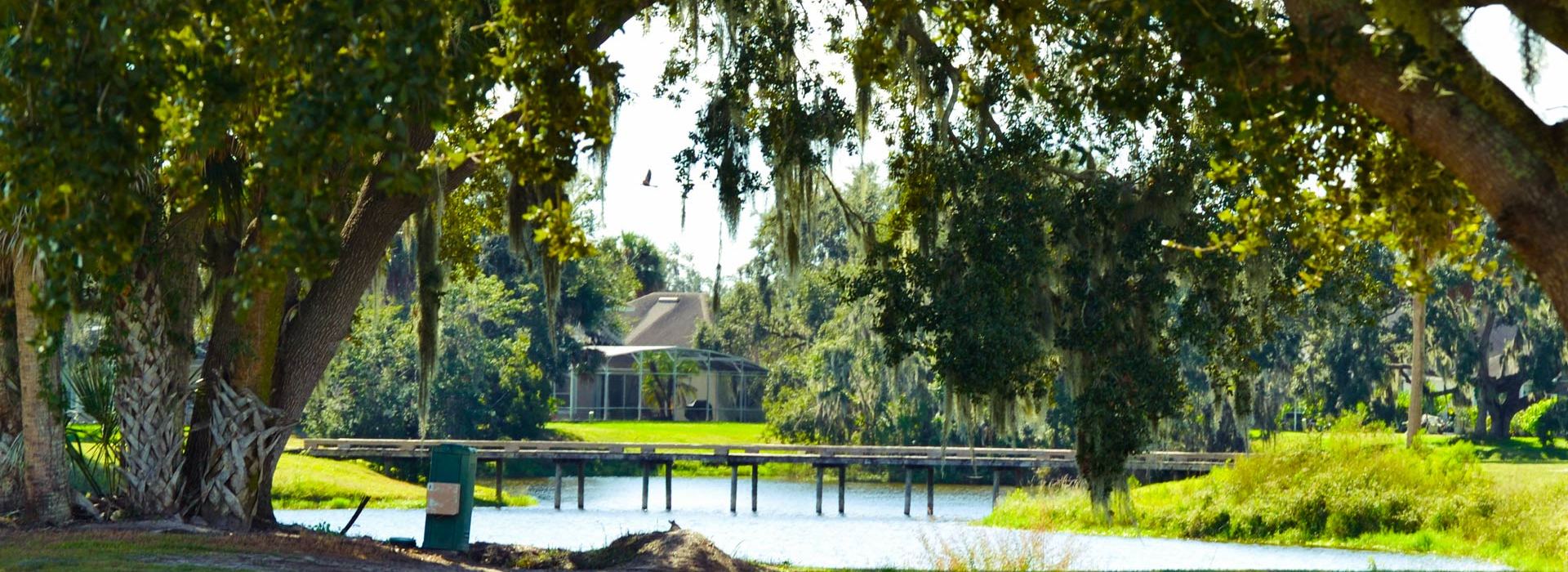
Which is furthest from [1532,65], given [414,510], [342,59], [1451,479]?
[414,510]

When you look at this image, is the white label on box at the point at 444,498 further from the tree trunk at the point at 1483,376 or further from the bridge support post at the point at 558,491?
the tree trunk at the point at 1483,376

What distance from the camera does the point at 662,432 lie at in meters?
53.9

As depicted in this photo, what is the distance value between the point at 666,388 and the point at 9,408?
157 feet

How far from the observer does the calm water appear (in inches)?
832

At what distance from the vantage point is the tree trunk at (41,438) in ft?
42.1

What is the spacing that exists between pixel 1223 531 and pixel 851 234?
514 inches

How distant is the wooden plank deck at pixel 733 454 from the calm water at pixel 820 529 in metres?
1.01

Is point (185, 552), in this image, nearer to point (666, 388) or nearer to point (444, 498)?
point (444, 498)

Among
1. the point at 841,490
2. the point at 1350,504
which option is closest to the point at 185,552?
the point at 1350,504

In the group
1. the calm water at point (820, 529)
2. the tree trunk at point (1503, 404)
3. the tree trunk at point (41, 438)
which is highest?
the tree trunk at point (1503, 404)

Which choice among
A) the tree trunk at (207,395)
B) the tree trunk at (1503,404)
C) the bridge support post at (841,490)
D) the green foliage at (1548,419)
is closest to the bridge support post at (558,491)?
the bridge support post at (841,490)

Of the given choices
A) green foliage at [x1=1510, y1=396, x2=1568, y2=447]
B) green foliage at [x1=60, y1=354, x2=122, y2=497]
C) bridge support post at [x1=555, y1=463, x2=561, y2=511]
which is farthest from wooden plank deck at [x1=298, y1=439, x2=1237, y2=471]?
green foliage at [x1=60, y1=354, x2=122, y2=497]

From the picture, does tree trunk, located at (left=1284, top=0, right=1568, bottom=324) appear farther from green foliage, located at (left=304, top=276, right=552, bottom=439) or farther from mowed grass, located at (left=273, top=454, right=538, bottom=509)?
green foliage, located at (left=304, top=276, right=552, bottom=439)

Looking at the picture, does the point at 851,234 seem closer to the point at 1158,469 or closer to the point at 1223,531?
the point at 1223,531
